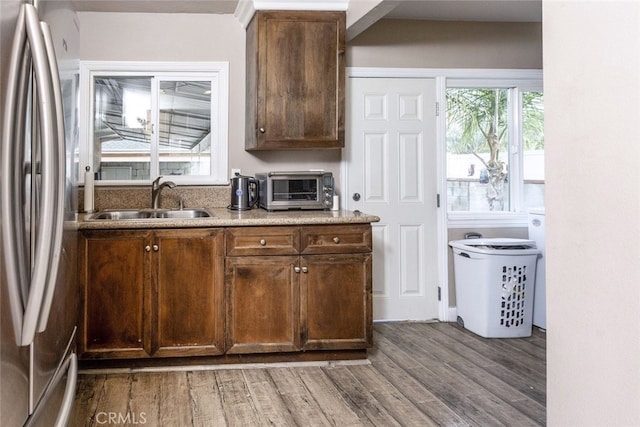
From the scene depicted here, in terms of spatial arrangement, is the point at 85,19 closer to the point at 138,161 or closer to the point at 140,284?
the point at 138,161

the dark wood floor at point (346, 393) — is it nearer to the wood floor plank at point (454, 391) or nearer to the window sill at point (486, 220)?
the wood floor plank at point (454, 391)

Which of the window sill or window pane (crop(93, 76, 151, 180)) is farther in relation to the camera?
the window sill

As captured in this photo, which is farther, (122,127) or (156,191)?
(122,127)

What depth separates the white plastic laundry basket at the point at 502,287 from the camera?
3648 millimetres

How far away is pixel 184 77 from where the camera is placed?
3785mm

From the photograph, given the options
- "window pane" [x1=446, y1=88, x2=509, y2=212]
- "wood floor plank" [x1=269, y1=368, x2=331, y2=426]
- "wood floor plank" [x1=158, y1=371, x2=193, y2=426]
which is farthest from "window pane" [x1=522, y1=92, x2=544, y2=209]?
"wood floor plank" [x1=158, y1=371, x2=193, y2=426]

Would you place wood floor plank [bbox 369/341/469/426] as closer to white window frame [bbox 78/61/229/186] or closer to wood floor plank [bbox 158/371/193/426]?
wood floor plank [bbox 158/371/193/426]

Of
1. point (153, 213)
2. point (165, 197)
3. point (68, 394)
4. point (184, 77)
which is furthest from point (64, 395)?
point (184, 77)

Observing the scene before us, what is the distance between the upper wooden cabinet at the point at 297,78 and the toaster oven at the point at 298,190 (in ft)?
0.70

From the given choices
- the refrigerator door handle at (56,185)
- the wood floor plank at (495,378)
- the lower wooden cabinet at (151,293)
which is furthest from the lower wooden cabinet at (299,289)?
the refrigerator door handle at (56,185)

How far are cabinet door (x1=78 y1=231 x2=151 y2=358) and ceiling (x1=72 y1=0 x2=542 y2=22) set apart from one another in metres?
1.67

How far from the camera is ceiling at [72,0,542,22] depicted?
353cm

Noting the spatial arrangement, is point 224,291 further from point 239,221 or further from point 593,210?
point 593,210

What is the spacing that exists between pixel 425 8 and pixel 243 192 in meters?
1.88
